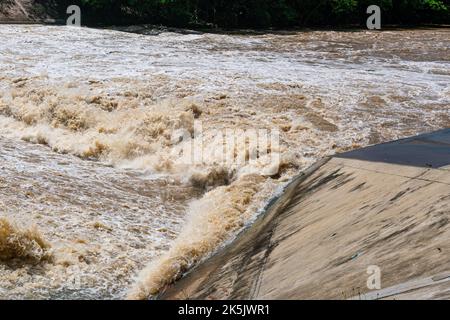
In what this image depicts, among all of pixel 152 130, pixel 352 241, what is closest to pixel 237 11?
pixel 152 130

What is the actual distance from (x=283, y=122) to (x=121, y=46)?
6.84 m

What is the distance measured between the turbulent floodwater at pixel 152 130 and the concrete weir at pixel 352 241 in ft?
1.93

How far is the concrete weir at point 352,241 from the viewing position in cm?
358

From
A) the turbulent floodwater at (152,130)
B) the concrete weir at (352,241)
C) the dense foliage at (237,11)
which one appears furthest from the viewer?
the dense foliage at (237,11)

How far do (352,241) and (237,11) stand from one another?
1674 centimetres

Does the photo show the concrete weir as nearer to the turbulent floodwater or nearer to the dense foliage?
the turbulent floodwater

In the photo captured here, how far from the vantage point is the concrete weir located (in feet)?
11.7

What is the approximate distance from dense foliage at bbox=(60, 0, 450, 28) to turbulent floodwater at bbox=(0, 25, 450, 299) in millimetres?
3556

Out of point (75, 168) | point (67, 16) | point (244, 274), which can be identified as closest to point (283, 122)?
point (75, 168)

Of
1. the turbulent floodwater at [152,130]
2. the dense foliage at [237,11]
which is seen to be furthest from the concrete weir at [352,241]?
the dense foliage at [237,11]

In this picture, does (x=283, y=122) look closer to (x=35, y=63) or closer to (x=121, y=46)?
(x=35, y=63)

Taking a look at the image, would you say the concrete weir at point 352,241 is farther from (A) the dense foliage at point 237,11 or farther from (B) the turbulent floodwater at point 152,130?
(A) the dense foliage at point 237,11

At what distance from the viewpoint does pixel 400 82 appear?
11.3 m

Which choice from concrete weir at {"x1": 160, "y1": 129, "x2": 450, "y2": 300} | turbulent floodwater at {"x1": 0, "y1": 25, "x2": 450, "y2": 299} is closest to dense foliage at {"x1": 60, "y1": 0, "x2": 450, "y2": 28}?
turbulent floodwater at {"x1": 0, "y1": 25, "x2": 450, "y2": 299}
